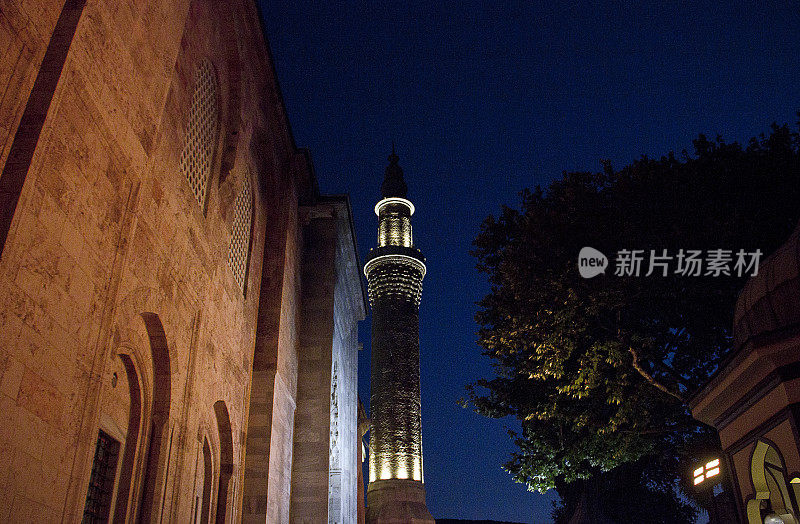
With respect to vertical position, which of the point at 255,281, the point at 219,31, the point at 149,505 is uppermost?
the point at 219,31

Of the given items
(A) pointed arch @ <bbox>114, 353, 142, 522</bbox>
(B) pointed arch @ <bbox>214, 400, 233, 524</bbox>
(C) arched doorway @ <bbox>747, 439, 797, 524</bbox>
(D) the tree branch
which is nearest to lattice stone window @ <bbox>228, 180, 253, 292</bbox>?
(B) pointed arch @ <bbox>214, 400, 233, 524</bbox>

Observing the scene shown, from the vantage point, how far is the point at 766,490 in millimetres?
6527

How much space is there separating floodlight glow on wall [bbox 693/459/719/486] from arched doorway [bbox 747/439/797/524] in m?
0.77

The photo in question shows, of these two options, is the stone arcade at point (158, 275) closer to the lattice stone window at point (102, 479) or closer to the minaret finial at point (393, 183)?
the lattice stone window at point (102, 479)

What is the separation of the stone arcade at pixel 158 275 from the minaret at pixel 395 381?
7916 mm

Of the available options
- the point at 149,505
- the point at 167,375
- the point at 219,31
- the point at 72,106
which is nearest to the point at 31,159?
the point at 72,106

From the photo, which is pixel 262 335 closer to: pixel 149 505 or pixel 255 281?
pixel 255 281

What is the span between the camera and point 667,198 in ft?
36.4

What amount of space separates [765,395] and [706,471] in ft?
7.19

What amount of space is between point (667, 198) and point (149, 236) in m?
8.43

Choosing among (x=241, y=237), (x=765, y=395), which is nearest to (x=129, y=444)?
(x=241, y=237)

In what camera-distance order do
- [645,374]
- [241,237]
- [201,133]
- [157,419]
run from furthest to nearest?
1. [241,237]
2. [645,374]
3. [201,133]
4. [157,419]

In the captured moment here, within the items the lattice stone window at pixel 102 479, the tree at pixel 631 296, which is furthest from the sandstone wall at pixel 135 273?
the tree at pixel 631 296

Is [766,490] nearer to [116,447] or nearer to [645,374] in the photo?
[645,374]
